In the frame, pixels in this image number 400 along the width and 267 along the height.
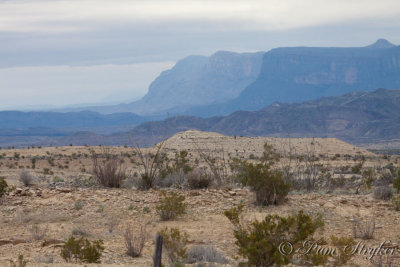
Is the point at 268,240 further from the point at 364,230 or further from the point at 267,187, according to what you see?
the point at 267,187

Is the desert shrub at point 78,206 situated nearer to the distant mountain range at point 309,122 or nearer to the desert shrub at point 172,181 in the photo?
the desert shrub at point 172,181

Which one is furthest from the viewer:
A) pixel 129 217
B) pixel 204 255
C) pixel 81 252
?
pixel 129 217

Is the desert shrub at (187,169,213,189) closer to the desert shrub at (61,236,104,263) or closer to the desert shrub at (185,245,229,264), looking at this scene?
the desert shrub at (185,245,229,264)

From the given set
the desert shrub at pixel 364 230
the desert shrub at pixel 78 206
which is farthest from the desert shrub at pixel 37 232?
the desert shrub at pixel 364 230

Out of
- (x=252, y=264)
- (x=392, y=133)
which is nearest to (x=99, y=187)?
(x=252, y=264)

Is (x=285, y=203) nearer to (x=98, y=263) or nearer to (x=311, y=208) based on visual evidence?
(x=311, y=208)

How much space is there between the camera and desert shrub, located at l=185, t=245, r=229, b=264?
8742mm

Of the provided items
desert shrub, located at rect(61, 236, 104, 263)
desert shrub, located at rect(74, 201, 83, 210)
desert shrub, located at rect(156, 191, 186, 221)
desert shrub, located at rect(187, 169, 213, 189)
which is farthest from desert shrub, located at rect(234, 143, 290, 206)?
desert shrub, located at rect(61, 236, 104, 263)

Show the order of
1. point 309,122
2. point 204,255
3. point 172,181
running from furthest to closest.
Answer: point 309,122 < point 172,181 < point 204,255

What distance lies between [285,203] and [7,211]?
23.0 ft

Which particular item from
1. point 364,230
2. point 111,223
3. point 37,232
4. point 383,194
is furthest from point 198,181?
point 364,230

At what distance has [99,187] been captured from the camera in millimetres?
15664

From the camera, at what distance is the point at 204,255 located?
8781mm

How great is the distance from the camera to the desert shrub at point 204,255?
8.74 metres
